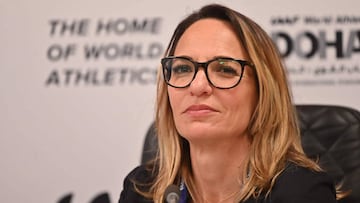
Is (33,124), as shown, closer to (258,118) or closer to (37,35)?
(37,35)

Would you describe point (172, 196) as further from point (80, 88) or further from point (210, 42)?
point (80, 88)

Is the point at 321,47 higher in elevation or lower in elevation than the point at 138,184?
higher

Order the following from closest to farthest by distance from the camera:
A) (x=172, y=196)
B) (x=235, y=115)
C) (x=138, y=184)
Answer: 1. (x=172, y=196)
2. (x=235, y=115)
3. (x=138, y=184)

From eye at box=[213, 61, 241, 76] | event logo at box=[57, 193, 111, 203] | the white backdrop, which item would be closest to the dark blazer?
eye at box=[213, 61, 241, 76]

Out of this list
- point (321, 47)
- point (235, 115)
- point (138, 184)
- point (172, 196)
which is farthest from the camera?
point (321, 47)

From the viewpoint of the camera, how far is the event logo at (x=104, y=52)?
188cm

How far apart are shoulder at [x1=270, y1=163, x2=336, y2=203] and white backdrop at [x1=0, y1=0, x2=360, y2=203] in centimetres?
85

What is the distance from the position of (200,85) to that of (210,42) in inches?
4.6

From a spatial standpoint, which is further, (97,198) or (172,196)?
(97,198)

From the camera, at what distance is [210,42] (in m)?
1.08

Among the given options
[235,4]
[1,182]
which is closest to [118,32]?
[235,4]

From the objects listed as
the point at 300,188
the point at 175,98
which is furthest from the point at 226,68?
the point at 300,188

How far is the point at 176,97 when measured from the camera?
3.60 ft

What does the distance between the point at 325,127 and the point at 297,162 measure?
1.05 ft
